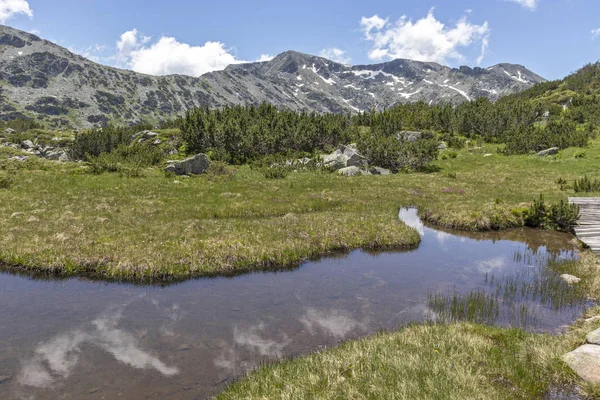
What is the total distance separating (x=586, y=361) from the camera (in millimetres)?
7426

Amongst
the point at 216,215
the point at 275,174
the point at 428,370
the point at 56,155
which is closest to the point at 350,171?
the point at 275,174

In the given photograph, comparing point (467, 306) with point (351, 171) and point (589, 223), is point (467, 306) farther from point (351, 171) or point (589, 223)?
point (351, 171)

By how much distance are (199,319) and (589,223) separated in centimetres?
2432

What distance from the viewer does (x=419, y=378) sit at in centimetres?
722

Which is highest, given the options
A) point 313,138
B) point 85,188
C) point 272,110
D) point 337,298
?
point 272,110

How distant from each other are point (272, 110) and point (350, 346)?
257 feet

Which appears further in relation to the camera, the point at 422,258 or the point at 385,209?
the point at 385,209

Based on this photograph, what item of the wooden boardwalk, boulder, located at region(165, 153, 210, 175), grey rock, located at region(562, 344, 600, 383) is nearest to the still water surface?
grey rock, located at region(562, 344, 600, 383)

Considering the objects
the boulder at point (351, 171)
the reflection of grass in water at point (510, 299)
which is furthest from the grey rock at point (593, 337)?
the boulder at point (351, 171)

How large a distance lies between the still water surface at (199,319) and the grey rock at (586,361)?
3.11 metres

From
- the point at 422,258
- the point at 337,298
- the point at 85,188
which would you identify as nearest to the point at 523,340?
the point at 337,298

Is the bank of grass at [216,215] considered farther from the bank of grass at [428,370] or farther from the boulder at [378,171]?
the bank of grass at [428,370]

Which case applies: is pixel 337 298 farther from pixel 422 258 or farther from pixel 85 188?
pixel 85 188

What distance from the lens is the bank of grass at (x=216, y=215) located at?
16.1m
